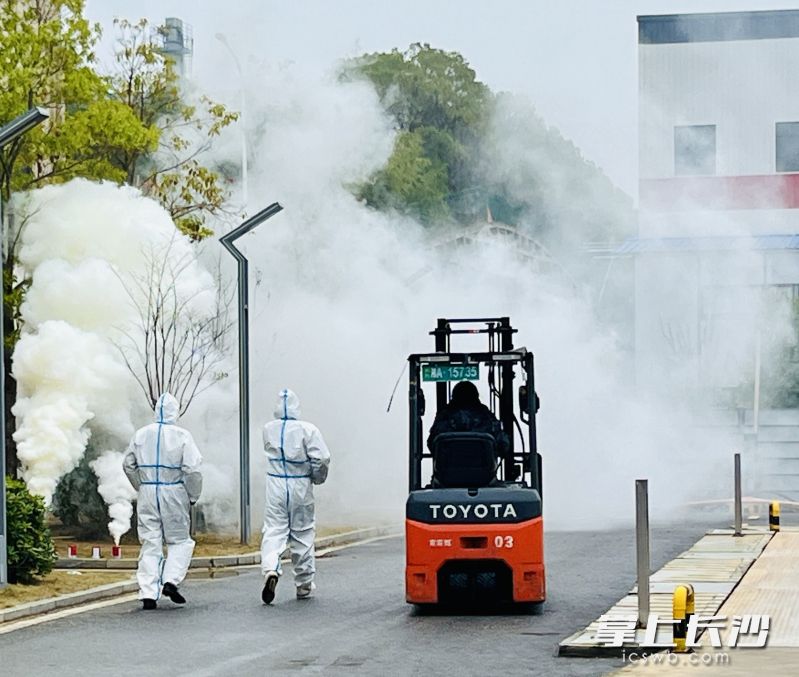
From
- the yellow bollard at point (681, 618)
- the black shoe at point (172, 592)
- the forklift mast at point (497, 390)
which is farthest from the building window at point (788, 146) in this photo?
the yellow bollard at point (681, 618)

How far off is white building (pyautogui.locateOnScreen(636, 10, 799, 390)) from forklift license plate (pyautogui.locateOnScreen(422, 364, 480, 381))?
23.7 m

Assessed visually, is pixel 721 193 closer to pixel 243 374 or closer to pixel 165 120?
pixel 165 120

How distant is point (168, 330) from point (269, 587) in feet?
28.4

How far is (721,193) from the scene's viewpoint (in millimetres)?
38469

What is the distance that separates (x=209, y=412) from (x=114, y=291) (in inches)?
97.8

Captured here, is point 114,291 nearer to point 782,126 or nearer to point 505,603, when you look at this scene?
point 505,603

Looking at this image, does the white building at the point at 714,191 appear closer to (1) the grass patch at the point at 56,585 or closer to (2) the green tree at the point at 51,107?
(2) the green tree at the point at 51,107

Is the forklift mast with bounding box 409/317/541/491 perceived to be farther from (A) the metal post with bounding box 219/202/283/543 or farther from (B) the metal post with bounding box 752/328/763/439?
(B) the metal post with bounding box 752/328/763/439

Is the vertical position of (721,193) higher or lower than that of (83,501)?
higher

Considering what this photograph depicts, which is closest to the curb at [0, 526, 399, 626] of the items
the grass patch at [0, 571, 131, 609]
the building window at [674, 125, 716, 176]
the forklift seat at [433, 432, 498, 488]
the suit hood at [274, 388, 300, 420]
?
the grass patch at [0, 571, 131, 609]

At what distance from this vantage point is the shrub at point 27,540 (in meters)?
16.0

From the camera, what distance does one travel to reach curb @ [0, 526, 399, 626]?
14.7 meters

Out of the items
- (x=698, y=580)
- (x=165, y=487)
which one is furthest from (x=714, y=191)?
(x=165, y=487)

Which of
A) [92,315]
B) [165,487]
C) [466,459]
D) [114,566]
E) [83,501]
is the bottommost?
[114,566]
